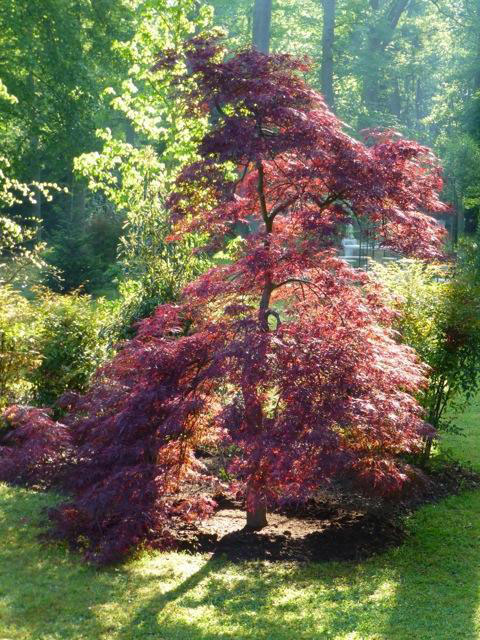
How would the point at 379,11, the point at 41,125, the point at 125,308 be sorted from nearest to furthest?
the point at 125,308, the point at 41,125, the point at 379,11

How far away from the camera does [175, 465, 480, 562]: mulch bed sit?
6312 millimetres

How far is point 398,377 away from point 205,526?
85.7 inches

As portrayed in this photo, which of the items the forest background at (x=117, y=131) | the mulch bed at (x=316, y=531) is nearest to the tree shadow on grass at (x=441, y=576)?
the mulch bed at (x=316, y=531)

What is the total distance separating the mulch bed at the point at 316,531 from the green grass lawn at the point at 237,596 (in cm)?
20

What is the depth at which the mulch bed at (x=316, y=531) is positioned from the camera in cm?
631

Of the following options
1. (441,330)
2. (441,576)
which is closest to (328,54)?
(441,330)

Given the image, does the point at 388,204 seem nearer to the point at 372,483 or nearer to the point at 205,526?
the point at 372,483

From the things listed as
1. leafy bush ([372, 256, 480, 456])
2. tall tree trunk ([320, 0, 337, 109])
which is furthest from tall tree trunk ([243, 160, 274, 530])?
tall tree trunk ([320, 0, 337, 109])

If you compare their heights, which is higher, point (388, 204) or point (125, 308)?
point (388, 204)

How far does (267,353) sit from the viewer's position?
5609mm

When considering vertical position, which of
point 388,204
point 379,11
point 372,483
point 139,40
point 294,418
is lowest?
point 372,483

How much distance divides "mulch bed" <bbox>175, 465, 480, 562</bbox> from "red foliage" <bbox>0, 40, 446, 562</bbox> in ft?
0.83

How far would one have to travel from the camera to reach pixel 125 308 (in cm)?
944

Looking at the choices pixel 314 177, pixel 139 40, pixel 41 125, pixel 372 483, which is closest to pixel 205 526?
pixel 372 483
